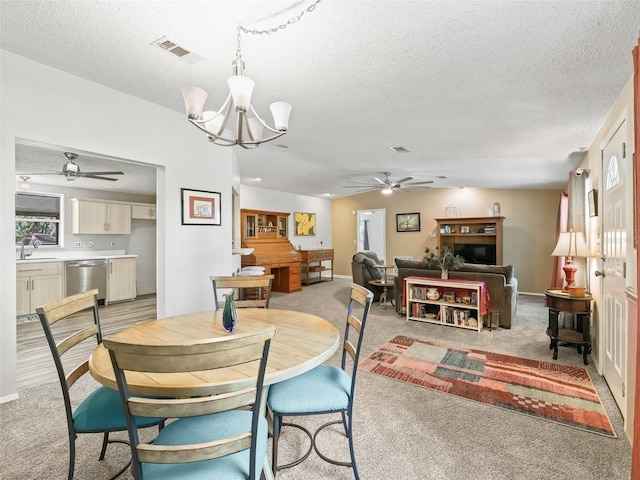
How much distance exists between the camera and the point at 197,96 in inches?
75.0

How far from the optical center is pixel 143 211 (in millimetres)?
6652

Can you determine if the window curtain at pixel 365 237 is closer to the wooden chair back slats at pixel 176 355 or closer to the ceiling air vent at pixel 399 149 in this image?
the ceiling air vent at pixel 399 149

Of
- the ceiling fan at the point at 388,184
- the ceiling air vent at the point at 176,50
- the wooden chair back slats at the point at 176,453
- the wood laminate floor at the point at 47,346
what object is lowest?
the wood laminate floor at the point at 47,346

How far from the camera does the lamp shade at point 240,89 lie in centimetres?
180

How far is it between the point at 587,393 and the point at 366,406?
1790 mm

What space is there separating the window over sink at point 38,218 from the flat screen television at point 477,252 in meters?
8.40

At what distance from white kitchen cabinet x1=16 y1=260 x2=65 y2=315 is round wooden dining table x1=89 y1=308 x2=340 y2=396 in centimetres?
439

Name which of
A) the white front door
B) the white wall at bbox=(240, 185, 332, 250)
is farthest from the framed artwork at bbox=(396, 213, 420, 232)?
the white front door

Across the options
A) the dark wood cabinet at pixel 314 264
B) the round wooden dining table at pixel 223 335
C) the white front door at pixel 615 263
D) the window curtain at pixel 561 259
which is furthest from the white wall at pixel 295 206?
the white front door at pixel 615 263

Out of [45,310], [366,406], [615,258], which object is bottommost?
[366,406]

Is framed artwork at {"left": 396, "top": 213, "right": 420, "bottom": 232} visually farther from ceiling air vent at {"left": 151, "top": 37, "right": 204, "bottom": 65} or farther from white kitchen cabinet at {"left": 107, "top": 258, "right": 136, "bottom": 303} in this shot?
ceiling air vent at {"left": 151, "top": 37, "right": 204, "bottom": 65}

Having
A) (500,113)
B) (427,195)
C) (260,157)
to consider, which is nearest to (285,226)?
(260,157)

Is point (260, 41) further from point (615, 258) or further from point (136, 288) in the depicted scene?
point (136, 288)

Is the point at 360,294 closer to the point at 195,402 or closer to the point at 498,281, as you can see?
the point at 195,402
